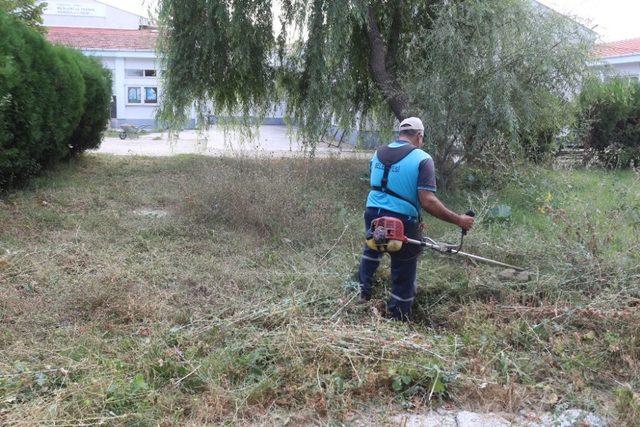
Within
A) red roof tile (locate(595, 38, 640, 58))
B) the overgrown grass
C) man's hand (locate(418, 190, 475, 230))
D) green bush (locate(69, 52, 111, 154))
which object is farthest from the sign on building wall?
man's hand (locate(418, 190, 475, 230))

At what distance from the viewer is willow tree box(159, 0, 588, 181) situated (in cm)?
839

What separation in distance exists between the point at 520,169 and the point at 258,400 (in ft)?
20.6

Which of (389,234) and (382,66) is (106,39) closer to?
(382,66)

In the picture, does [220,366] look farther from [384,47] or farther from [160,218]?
[384,47]

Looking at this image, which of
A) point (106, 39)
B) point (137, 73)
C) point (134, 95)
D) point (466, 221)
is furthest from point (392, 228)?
point (106, 39)

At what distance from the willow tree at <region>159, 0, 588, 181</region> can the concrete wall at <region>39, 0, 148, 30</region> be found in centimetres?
3174

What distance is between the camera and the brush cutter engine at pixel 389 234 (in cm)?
423

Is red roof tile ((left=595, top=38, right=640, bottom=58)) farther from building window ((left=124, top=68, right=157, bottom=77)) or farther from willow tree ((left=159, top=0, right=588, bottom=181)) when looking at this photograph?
building window ((left=124, top=68, right=157, bottom=77))

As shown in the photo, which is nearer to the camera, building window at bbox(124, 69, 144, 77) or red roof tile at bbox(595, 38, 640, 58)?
red roof tile at bbox(595, 38, 640, 58)

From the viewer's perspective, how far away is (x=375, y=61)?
10.5 m

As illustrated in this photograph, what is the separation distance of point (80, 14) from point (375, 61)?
34460mm

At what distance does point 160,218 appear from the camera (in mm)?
7273

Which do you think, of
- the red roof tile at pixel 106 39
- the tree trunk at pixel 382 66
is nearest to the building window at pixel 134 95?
the red roof tile at pixel 106 39

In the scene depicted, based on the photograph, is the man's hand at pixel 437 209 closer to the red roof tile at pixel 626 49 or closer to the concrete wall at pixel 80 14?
the red roof tile at pixel 626 49
